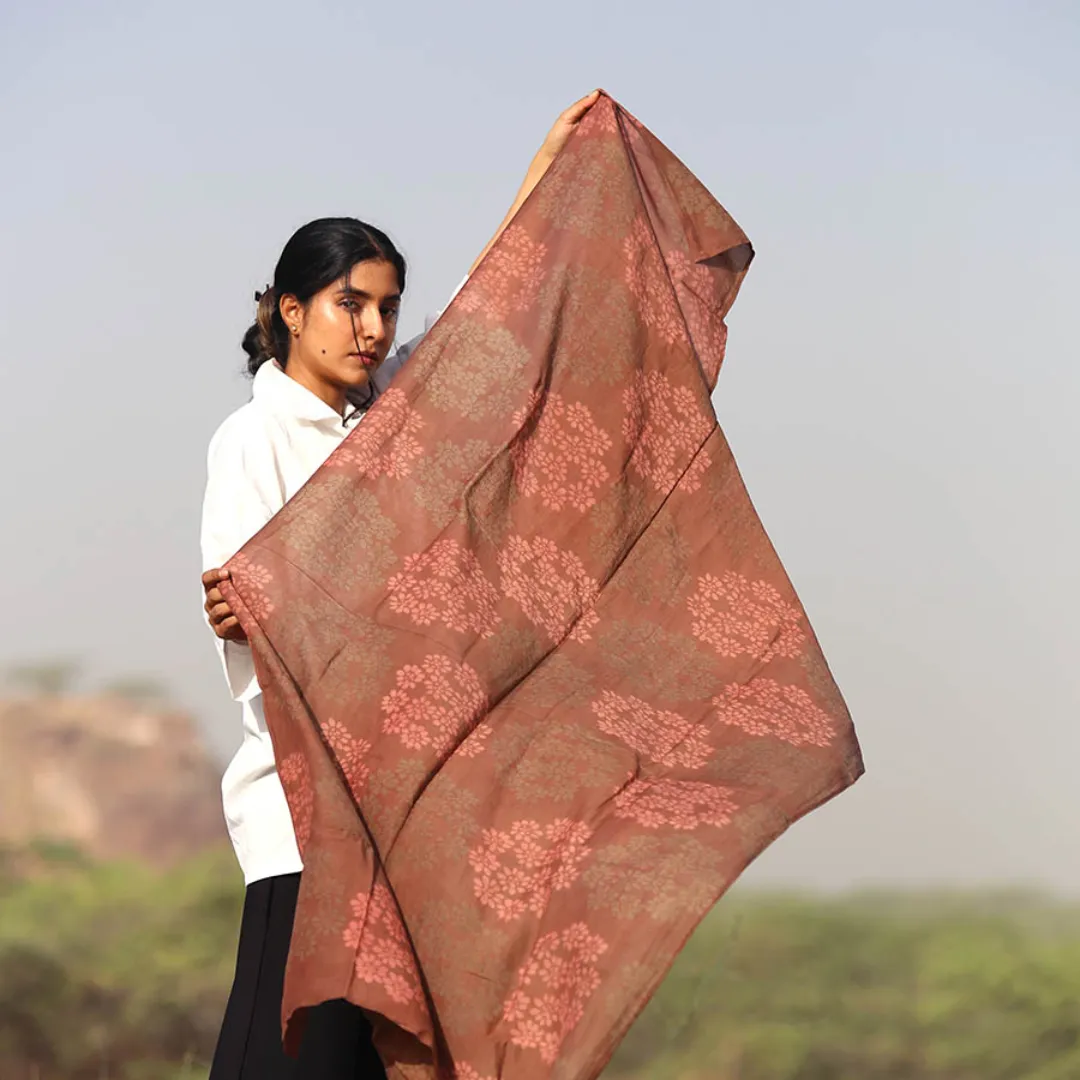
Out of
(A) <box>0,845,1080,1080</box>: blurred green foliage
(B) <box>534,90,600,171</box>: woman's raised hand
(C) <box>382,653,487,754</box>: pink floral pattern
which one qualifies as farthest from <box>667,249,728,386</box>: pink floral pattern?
(A) <box>0,845,1080,1080</box>: blurred green foliage

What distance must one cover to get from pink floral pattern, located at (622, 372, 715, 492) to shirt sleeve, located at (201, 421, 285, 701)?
0.41 m

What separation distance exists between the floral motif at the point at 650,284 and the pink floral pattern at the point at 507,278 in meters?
0.11

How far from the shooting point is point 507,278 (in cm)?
175

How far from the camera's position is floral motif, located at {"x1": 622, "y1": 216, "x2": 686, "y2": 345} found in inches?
71.5

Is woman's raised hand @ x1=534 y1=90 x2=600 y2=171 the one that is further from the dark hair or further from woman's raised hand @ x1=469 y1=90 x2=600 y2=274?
the dark hair

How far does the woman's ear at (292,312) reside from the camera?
1723mm

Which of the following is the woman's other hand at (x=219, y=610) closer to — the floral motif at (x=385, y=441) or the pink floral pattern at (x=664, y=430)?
the floral motif at (x=385, y=441)

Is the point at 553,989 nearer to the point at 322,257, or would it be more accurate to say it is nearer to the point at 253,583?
the point at 253,583

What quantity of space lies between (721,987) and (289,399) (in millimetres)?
3437

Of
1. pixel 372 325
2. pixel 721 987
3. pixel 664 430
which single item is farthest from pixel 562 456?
pixel 721 987

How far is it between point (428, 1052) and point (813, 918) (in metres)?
3.79

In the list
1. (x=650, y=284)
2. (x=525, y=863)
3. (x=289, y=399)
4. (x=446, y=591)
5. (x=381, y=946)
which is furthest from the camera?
(x=650, y=284)

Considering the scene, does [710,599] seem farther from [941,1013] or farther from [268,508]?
[941,1013]

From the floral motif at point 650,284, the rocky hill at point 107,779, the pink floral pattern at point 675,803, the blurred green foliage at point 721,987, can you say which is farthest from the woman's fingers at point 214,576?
the rocky hill at point 107,779
